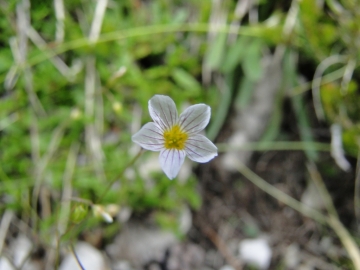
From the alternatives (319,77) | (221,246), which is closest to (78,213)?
(221,246)

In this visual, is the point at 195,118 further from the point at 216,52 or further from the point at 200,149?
the point at 216,52

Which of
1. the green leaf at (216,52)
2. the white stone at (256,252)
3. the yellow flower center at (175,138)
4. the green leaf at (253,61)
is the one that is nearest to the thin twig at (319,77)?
the green leaf at (253,61)

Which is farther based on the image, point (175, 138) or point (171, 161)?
point (175, 138)

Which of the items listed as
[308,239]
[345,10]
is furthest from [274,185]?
[345,10]

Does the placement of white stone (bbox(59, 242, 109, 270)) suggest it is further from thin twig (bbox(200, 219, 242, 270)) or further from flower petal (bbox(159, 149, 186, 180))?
flower petal (bbox(159, 149, 186, 180))

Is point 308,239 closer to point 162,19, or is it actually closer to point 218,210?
point 218,210

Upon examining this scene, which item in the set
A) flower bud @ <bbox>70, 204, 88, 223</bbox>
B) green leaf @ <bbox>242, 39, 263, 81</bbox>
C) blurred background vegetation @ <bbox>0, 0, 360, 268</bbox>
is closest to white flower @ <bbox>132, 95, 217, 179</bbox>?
flower bud @ <bbox>70, 204, 88, 223</bbox>

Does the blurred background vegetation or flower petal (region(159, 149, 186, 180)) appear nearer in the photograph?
flower petal (region(159, 149, 186, 180))
